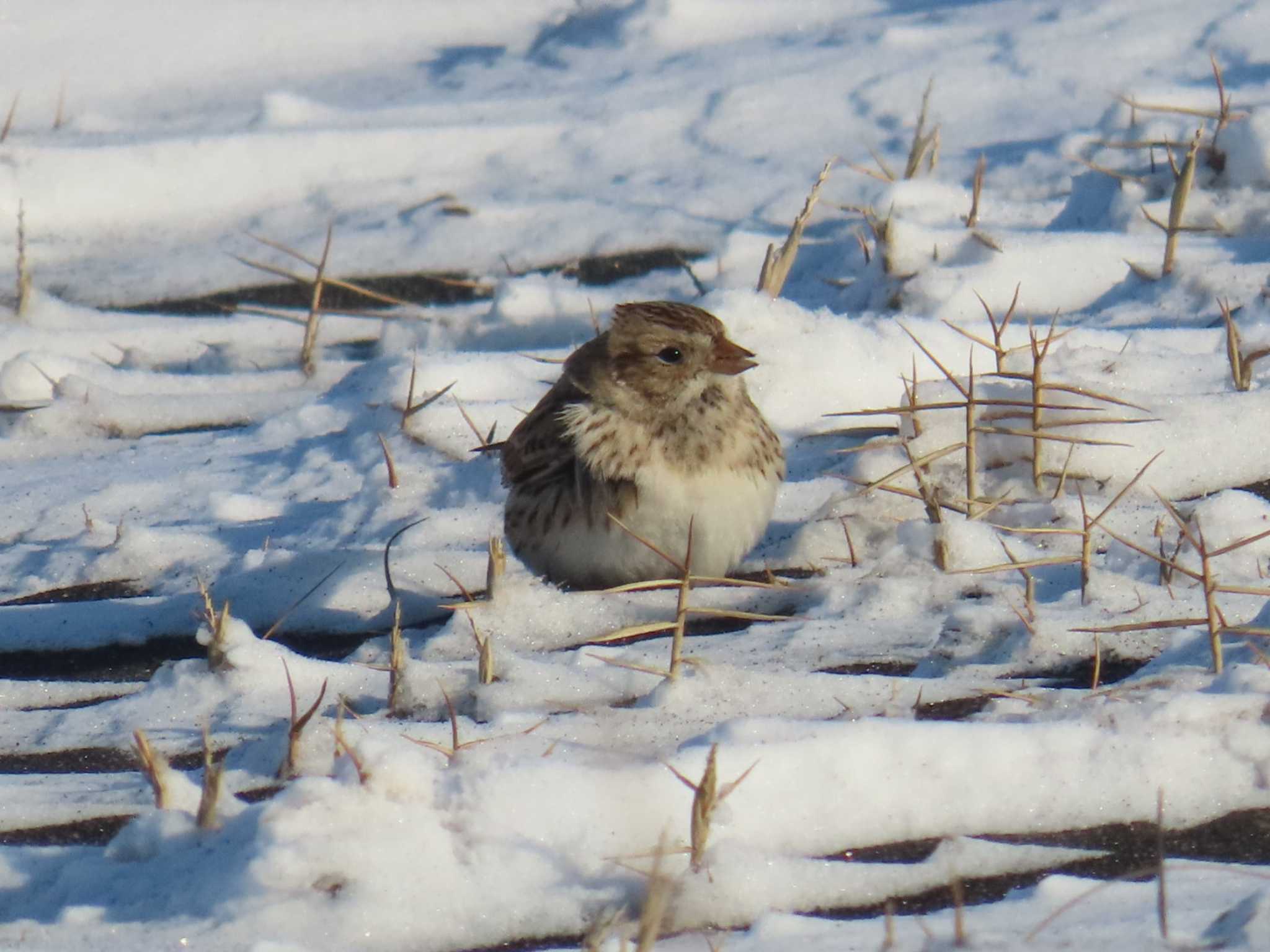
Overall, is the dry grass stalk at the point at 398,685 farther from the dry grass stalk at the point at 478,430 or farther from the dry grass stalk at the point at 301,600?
the dry grass stalk at the point at 478,430

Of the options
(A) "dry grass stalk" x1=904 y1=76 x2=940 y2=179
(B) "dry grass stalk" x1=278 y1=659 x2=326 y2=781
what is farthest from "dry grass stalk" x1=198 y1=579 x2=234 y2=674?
(A) "dry grass stalk" x1=904 y1=76 x2=940 y2=179

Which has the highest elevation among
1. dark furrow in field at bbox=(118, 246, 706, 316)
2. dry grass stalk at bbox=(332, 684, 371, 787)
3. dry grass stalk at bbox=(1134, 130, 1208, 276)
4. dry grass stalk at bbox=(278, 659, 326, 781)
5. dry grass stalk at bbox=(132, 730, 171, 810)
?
dry grass stalk at bbox=(1134, 130, 1208, 276)

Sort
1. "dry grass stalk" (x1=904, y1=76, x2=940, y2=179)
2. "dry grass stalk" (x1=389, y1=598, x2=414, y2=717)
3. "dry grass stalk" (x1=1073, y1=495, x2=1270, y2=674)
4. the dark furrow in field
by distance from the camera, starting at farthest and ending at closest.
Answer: the dark furrow in field, "dry grass stalk" (x1=904, y1=76, x2=940, y2=179), "dry grass stalk" (x1=389, y1=598, x2=414, y2=717), "dry grass stalk" (x1=1073, y1=495, x2=1270, y2=674)

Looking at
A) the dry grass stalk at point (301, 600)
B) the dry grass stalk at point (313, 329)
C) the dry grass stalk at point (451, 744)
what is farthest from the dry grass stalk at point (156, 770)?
the dry grass stalk at point (313, 329)

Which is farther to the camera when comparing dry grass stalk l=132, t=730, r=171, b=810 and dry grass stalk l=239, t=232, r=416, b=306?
dry grass stalk l=239, t=232, r=416, b=306

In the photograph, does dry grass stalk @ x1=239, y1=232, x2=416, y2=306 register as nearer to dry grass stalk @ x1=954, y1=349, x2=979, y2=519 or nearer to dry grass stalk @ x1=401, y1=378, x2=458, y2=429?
dry grass stalk @ x1=401, y1=378, x2=458, y2=429

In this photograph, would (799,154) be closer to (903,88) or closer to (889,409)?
(903,88)

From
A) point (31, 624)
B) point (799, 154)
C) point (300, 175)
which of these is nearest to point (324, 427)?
point (31, 624)
